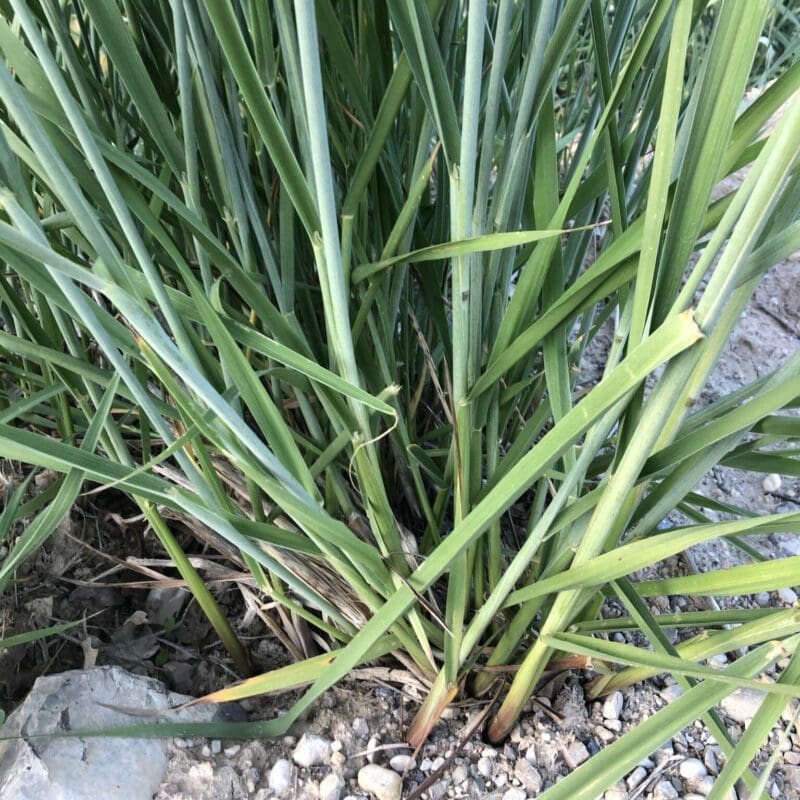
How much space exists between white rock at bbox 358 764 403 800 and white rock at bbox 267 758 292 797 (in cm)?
6

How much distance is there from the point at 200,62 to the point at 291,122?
0.13 meters

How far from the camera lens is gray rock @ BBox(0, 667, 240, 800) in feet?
1.75

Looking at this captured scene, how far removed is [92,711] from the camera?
→ 59 cm

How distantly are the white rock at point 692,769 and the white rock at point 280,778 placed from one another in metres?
0.33

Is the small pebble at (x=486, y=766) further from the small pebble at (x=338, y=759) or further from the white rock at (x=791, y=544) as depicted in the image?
the white rock at (x=791, y=544)

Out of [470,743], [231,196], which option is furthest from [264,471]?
[470,743]

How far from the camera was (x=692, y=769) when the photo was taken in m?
0.59

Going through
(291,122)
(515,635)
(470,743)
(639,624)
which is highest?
(291,122)

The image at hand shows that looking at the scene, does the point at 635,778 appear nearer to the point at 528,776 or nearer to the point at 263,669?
the point at 528,776

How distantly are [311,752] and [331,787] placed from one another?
36mm

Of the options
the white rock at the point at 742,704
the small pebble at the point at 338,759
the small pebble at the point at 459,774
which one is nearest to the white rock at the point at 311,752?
the small pebble at the point at 338,759

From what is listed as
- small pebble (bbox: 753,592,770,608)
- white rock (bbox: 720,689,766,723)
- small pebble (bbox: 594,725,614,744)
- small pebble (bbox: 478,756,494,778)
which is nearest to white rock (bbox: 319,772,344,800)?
small pebble (bbox: 478,756,494,778)

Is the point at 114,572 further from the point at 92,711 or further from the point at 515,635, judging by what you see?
the point at 515,635

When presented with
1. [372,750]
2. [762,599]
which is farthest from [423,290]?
[762,599]
